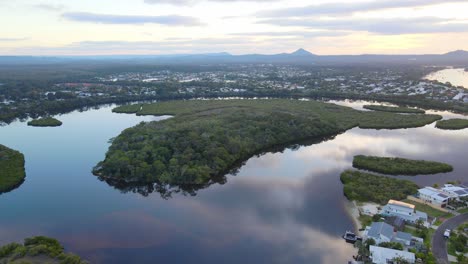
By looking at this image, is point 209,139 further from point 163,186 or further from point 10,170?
point 10,170

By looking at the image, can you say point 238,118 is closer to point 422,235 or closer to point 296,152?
point 296,152

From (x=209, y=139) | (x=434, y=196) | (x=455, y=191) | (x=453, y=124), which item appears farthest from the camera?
(x=453, y=124)

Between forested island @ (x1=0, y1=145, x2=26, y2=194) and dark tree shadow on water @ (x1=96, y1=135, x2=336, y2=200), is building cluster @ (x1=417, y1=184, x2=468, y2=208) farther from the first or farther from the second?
forested island @ (x1=0, y1=145, x2=26, y2=194)

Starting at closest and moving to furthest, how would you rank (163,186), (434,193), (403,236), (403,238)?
(403,238)
(403,236)
(434,193)
(163,186)

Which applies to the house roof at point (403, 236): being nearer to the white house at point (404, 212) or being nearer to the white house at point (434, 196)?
the white house at point (404, 212)

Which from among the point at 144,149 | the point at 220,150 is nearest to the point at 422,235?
the point at 220,150

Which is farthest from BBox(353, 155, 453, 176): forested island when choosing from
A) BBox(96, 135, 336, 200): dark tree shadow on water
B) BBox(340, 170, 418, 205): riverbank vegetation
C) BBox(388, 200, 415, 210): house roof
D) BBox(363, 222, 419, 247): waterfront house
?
BBox(96, 135, 336, 200): dark tree shadow on water

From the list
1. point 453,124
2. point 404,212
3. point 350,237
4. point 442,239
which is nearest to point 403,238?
point 442,239
